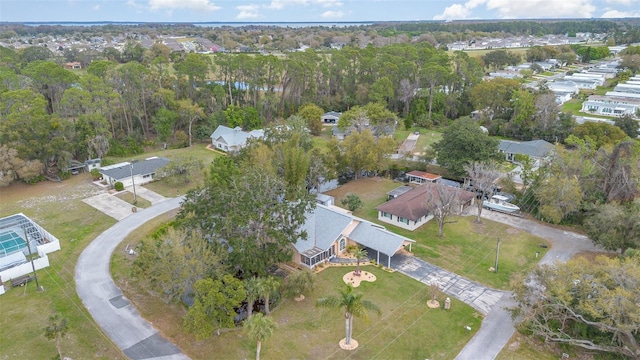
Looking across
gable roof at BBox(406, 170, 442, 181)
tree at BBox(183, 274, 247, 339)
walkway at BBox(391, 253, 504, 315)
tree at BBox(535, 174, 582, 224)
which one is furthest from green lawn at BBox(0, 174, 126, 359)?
tree at BBox(535, 174, 582, 224)

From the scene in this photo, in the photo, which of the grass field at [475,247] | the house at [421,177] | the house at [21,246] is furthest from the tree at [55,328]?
the house at [421,177]

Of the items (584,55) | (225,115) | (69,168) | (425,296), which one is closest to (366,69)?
(225,115)

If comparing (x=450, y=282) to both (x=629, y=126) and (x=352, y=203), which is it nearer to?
(x=352, y=203)

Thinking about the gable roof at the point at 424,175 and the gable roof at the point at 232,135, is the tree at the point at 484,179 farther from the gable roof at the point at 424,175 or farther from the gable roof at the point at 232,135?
the gable roof at the point at 232,135

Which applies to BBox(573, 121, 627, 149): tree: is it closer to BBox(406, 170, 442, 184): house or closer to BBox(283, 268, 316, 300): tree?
BBox(406, 170, 442, 184): house

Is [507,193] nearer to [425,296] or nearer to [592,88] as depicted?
[425,296]
